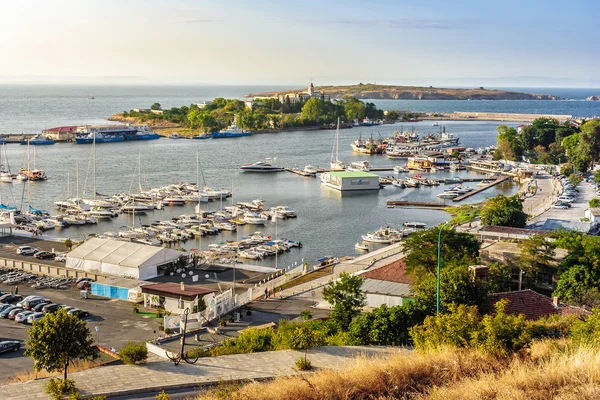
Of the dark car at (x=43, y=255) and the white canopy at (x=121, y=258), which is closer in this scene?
the white canopy at (x=121, y=258)

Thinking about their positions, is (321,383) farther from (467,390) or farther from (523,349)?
(523,349)

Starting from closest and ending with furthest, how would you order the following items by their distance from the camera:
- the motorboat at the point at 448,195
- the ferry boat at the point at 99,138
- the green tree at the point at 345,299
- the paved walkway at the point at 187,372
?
the paved walkway at the point at 187,372, the green tree at the point at 345,299, the motorboat at the point at 448,195, the ferry boat at the point at 99,138

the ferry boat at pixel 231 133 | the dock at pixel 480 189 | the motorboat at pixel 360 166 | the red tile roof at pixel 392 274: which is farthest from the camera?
the ferry boat at pixel 231 133

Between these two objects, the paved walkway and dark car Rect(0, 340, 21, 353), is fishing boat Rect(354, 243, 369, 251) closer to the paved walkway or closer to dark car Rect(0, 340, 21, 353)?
dark car Rect(0, 340, 21, 353)

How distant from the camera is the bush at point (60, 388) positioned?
7.03 meters

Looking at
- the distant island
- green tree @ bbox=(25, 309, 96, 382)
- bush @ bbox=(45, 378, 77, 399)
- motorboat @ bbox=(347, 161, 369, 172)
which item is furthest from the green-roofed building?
the distant island

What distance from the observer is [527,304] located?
37.3 feet

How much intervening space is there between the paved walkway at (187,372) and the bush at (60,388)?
0.22m

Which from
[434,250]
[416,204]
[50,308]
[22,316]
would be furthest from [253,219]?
[22,316]

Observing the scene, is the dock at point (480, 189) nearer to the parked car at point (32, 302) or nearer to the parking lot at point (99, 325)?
the parking lot at point (99, 325)

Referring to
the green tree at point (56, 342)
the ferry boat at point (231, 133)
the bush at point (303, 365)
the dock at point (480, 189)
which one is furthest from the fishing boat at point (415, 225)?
the ferry boat at point (231, 133)

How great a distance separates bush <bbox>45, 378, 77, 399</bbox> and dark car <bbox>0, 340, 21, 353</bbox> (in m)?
3.90

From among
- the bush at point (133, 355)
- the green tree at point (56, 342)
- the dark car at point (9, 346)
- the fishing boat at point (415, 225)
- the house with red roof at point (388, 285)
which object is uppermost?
the green tree at point (56, 342)

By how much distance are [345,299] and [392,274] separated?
2.80 metres
